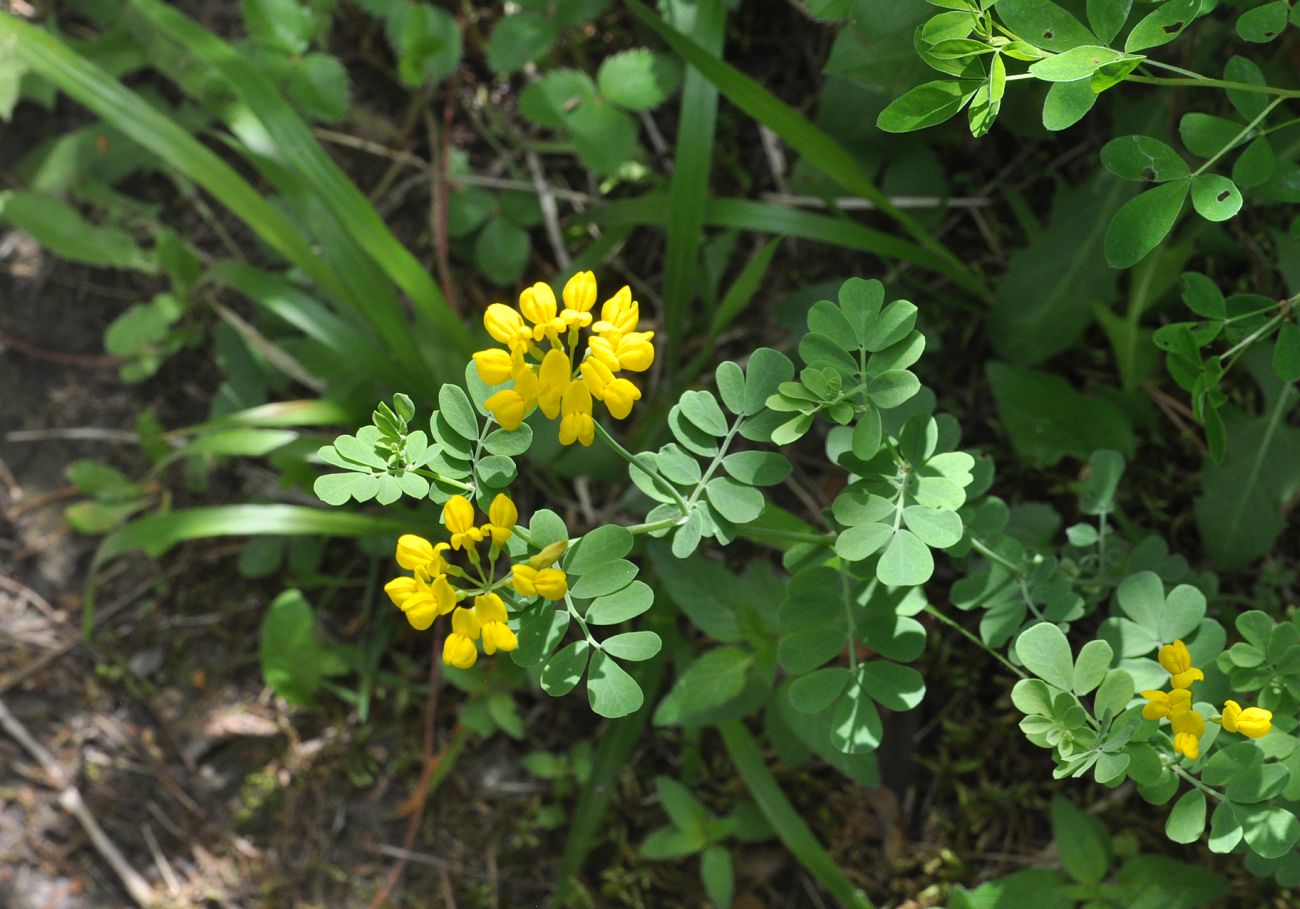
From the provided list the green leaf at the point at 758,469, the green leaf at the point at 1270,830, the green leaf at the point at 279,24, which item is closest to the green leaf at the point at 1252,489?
the green leaf at the point at 1270,830

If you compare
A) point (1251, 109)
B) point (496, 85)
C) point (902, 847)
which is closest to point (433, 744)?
point (902, 847)

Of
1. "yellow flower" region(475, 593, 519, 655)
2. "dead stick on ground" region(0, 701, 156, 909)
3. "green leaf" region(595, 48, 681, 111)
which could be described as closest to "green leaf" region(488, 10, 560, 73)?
"green leaf" region(595, 48, 681, 111)

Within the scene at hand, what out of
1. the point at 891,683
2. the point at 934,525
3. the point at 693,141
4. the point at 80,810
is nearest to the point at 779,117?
the point at 693,141

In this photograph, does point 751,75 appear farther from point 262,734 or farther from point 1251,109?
point 262,734

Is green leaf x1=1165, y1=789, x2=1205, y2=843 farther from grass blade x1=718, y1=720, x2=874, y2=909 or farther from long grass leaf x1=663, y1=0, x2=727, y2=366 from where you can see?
long grass leaf x1=663, y1=0, x2=727, y2=366

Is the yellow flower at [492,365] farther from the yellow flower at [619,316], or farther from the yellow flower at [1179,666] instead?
the yellow flower at [1179,666]

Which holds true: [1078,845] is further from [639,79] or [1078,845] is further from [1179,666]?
[639,79]
